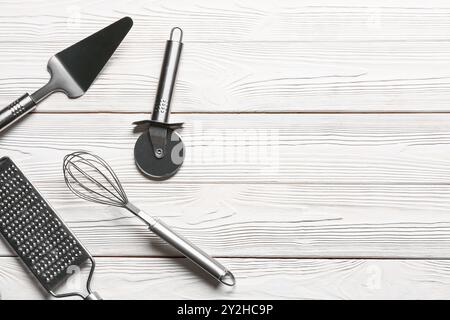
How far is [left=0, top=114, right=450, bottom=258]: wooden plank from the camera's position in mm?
962

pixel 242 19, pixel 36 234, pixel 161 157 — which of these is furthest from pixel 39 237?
pixel 242 19

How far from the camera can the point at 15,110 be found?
3.19 ft

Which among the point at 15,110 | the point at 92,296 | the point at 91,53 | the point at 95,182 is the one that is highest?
the point at 91,53

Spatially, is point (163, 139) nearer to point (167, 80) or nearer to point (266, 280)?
point (167, 80)

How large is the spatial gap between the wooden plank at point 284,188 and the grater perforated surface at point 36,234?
1.0 inches

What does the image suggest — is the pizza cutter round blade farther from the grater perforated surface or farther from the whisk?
the grater perforated surface

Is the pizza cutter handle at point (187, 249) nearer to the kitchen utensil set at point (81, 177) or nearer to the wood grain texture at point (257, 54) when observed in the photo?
the kitchen utensil set at point (81, 177)

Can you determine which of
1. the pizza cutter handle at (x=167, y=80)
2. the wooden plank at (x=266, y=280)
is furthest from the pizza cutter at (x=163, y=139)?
the wooden plank at (x=266, y=280)

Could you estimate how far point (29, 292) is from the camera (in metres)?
0.96

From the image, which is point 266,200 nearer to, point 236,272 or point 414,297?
point 236,272

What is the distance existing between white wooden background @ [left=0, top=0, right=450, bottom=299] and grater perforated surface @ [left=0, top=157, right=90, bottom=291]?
0.09ft

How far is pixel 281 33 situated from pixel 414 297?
476 millimetres

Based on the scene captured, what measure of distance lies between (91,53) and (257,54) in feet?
0.90

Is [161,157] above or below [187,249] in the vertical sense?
above
